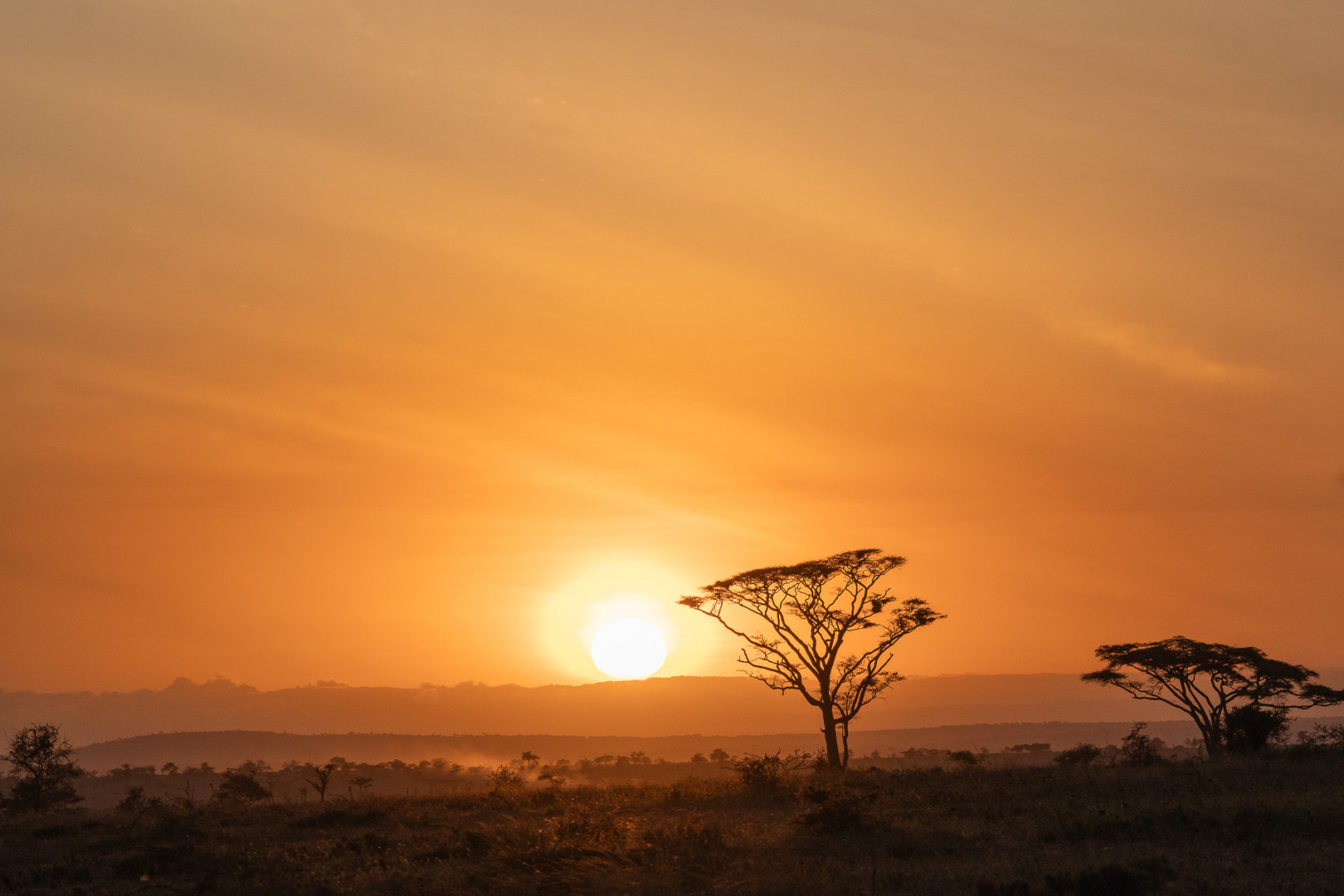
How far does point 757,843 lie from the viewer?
21.8 meters

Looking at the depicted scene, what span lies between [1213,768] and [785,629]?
837 inches

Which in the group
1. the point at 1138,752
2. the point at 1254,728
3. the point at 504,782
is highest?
the point at 1254,728

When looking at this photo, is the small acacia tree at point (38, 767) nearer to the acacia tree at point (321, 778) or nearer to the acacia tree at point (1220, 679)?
the acacia tree at point (321, 778)

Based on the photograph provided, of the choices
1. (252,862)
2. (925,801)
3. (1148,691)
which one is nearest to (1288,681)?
(1148,691)

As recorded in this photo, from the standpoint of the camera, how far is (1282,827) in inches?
851

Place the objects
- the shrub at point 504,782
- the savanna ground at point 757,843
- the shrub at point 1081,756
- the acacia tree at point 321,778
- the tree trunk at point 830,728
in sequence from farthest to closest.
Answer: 1. the shrub at point 1081,756
2. the tree trunk at point 830,728
3. the acacia tree at point 321,778
4. the shrub at point 504,782
5. the savanna ground at point 757,843

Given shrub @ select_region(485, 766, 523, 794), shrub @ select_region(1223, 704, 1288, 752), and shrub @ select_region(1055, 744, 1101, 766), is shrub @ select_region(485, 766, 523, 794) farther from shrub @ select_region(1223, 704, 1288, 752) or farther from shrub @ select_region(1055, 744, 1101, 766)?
shrub @ select_region(1223, 704, 1288, 752)

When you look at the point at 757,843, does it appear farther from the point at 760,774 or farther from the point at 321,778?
the point at 321,778

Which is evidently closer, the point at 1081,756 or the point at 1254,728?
the point at 1254,728

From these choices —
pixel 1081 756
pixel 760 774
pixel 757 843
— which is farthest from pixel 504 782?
pixel 1081 756

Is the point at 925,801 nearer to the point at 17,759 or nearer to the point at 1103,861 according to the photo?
the point at 1103,861

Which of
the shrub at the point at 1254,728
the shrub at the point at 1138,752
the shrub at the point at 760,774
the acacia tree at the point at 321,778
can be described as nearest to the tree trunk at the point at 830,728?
the shrub at the point at 760,774

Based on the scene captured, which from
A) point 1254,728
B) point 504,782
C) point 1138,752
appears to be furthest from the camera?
point 1254,728

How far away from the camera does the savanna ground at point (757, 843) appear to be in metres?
18.0
